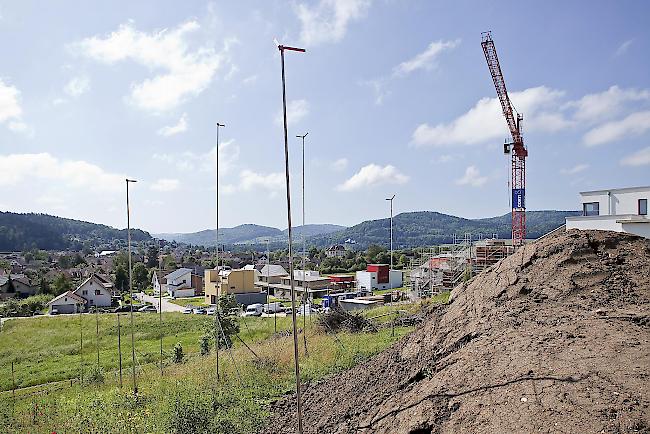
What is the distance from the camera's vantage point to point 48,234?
11706 cm

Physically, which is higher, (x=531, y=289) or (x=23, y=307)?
(x=531, y=289)

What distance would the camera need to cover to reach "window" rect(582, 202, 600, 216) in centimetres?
2169

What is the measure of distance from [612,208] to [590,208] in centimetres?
109

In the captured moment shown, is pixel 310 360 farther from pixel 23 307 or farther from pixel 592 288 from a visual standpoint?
pixel 23 307

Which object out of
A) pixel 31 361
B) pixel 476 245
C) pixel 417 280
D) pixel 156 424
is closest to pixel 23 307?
pixel 31 361

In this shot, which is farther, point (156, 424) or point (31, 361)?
point (31, 361)

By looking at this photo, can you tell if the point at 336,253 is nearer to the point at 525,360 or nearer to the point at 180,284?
the point at 180,284

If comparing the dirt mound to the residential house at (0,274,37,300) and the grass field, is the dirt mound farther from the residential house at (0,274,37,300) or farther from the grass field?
the residential house at (0,274,37,300)

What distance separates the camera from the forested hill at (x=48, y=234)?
4174 inches

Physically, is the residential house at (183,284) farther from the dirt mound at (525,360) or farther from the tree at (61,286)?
the dirt mound at (525,360)

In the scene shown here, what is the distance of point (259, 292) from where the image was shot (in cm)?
4038

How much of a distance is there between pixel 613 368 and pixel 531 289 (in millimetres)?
2432

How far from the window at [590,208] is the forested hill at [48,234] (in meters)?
76.7

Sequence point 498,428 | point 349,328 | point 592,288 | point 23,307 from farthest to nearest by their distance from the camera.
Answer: point 23,307 < point 349,328 < point 592,288 < point 498,428
